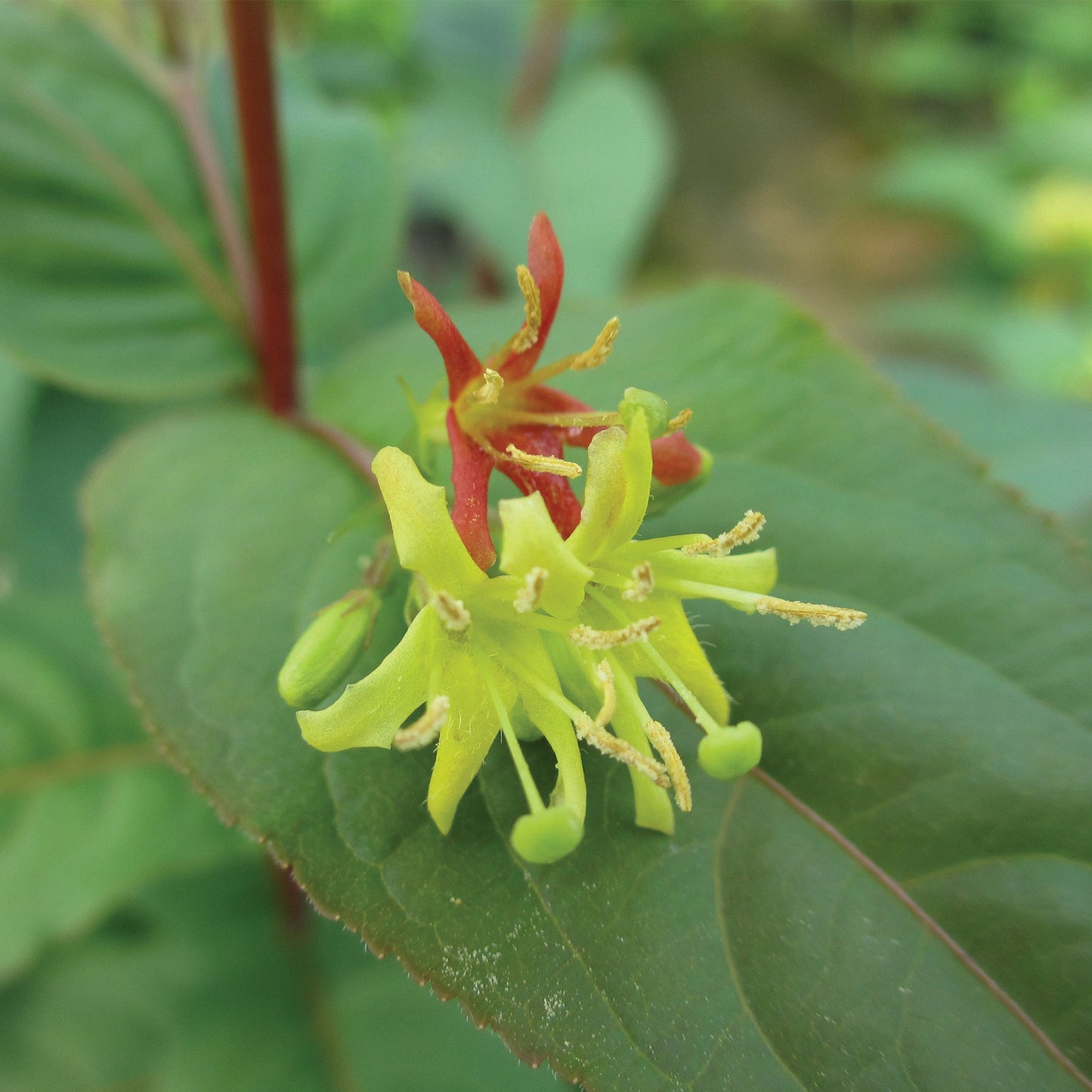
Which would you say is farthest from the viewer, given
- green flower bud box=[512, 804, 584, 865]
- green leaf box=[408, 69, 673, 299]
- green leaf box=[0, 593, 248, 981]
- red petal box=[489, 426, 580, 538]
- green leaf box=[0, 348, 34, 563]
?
green leaf box=[408, 69, 673, 299]

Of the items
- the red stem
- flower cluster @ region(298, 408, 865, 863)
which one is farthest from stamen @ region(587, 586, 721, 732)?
the red stem

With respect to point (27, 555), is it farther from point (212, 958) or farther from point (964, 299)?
point (964, 299)

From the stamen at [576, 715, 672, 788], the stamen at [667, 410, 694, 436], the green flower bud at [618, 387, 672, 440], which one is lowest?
the stamen at [576, 715, 672, 788]

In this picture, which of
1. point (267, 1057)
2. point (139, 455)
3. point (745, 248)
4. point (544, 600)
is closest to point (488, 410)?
point (544, 600)

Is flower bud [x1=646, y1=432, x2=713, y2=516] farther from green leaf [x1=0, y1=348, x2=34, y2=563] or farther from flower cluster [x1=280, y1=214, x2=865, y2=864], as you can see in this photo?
green leaf [x1=0, y1=348, x2=34, y2=563]

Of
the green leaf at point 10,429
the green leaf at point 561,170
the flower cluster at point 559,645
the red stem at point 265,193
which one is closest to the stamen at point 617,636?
the flower cluster at point 559,645

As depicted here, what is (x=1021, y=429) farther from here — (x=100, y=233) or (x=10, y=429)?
(x=10, y=429)

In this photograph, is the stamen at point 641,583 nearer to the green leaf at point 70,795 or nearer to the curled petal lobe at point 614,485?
the curled petal lobe at point 614,485

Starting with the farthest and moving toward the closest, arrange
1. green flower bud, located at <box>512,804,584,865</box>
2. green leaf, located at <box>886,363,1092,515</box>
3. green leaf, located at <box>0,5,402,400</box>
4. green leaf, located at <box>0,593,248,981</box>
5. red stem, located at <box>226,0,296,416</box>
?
green leaf, located at <box>886,363,1092,515</box> → green leaf, located at <box>0,593,248,981</box> → green leaf, located at <box>0,5,402,400</box> → red stem, located at <box>226,0,296,416</box> → green flower bud, located at <box>512,804,584,865</box>
